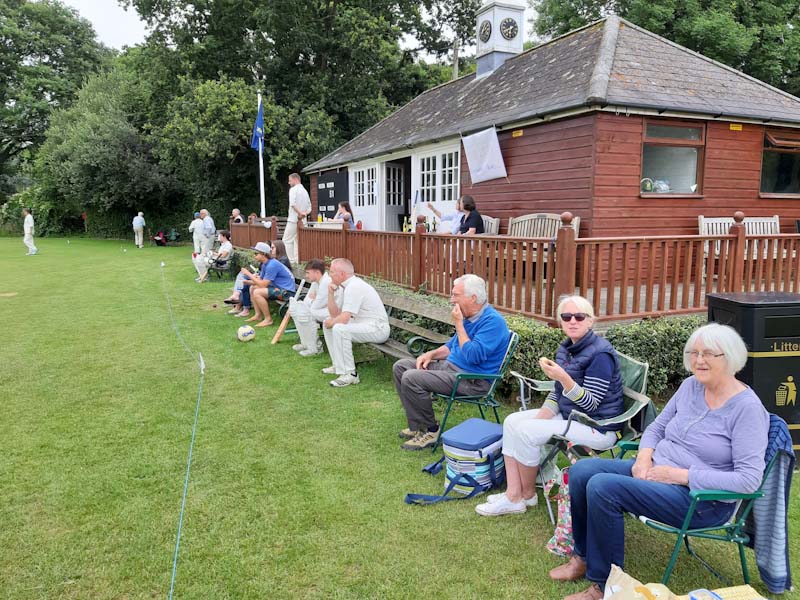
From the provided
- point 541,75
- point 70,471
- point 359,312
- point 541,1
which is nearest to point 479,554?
point 70,471

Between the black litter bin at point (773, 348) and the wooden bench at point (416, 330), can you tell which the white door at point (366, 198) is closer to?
the wooden bench at point (416, 330)

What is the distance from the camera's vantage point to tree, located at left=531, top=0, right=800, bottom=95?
807 inches

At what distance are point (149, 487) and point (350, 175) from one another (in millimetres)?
13668

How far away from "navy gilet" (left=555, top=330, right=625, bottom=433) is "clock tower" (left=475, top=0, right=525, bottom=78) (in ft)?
38.3

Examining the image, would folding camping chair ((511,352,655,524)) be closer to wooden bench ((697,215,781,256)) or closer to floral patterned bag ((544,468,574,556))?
floral patterned bag ((544,468,574,556))

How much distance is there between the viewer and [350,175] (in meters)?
16.6

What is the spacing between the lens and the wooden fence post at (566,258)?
16.4 feet

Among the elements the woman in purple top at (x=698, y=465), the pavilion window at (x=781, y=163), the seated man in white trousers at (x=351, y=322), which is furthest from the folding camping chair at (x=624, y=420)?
the pavilion window at (x=781, y=163)

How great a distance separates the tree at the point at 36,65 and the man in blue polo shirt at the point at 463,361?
1688 inches

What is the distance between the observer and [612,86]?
329 inches

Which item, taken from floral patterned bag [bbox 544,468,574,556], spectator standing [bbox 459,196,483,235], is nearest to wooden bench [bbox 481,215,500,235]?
spectator standing [bbox 459,196,483,235]

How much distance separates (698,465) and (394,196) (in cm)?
1303

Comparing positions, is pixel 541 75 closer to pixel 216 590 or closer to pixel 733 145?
pixel 733 145

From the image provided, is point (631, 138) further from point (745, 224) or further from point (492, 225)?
point (492, 225)
